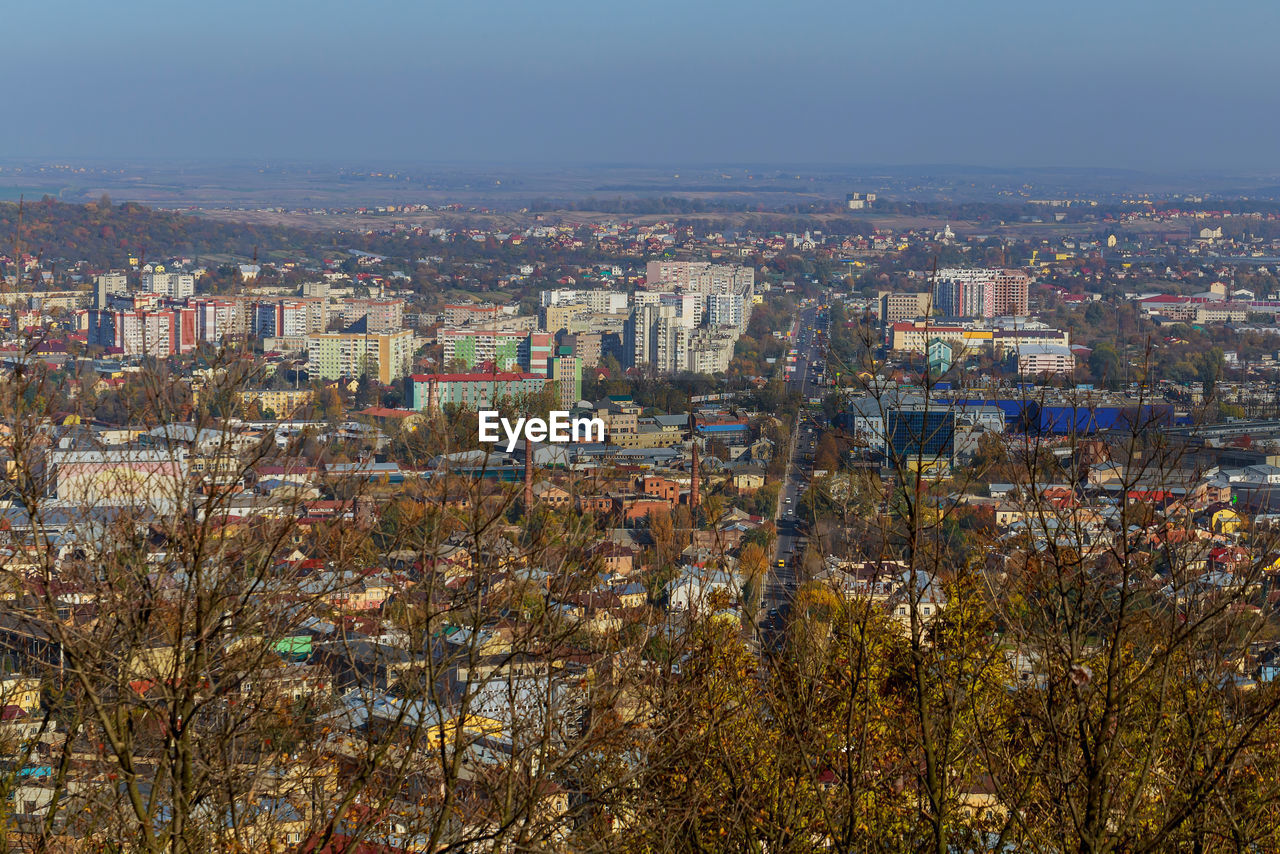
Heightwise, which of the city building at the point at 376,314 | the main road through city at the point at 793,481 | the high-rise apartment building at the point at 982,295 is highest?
the high-rise apartment building at the point at 982,295

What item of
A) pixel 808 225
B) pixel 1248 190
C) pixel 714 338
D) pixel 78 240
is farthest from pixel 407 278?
pixel 1248 190

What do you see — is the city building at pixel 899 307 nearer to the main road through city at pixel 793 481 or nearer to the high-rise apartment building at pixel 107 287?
the main road through city at pixel 793 481

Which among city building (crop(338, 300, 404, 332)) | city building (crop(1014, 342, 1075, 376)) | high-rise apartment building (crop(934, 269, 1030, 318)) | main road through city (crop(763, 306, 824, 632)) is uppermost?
high-rise apartment building (crop(934, 269, 1030, 318))

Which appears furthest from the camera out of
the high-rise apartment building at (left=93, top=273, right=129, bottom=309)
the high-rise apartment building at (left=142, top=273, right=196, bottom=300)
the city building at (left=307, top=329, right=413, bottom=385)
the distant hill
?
the distant hill

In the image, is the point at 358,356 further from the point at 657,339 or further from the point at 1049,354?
the point at 1049,354

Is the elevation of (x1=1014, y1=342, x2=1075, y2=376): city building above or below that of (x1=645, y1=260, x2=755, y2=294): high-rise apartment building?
below

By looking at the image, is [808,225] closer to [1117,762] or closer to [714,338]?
[714,338]

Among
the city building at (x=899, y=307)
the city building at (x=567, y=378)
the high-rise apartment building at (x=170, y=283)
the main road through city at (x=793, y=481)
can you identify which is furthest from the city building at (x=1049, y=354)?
the high-rise apartment building at (x=170, y=283)

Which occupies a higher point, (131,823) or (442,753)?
(442,753)

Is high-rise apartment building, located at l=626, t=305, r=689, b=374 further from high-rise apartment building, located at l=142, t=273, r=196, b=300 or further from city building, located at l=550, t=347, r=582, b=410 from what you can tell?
high-rise apartment building, located at l=142, t=273, r=196, b=300

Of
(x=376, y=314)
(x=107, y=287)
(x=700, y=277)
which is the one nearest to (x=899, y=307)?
(x=700, y=277)

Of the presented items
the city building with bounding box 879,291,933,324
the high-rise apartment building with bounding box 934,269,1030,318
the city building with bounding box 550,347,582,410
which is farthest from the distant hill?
the high-rise apartment building with bounding box 934,269,1030,318
